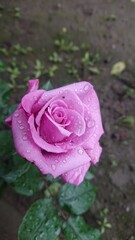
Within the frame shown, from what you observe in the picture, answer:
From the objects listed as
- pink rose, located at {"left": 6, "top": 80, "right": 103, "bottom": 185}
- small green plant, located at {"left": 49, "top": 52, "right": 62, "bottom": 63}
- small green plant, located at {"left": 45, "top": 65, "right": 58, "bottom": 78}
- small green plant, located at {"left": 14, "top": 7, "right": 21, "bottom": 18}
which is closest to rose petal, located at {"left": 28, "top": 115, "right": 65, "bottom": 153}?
pink rose, located at {"left": 6, "top": 80, "right": 103, "bottom": 185}

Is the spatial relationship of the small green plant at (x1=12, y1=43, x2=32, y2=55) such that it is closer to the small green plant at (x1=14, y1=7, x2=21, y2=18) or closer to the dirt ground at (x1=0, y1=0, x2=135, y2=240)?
the dirt ground at (x1=0, y1=0, x2=135, y2=240)

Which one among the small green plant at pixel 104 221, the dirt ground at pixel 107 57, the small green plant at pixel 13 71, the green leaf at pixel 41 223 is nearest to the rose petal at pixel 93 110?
the green leaf at pixel 41 223

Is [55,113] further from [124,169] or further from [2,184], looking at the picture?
[124,169]

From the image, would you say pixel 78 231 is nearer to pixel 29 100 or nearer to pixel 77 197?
pixel 77 197

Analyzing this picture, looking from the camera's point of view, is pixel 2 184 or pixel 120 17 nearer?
pixel 2 184

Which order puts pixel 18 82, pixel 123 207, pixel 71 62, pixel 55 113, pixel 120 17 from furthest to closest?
1. pixel 120 17
2. pixel 71 62
3. pixel 18 82
4. pixel 123 207
5. pixel 55 113

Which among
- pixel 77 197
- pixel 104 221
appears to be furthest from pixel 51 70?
pixel 77 197

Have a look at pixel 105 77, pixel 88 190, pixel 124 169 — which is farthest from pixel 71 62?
pixel 88 190
